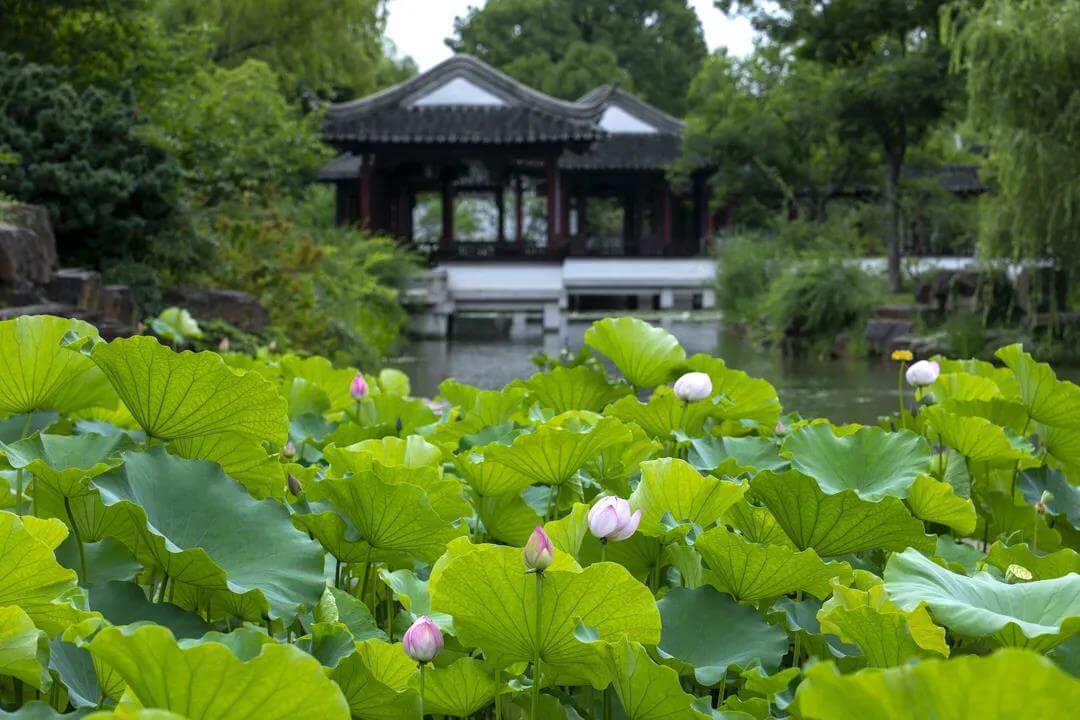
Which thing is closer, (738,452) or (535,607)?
(535,607)

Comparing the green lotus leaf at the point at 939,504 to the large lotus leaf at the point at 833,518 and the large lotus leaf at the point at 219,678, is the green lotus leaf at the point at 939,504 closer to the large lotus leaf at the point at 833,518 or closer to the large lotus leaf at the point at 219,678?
the large lotus leaf at the point at 833,518

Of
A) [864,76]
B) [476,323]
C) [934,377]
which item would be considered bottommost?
[476,323]

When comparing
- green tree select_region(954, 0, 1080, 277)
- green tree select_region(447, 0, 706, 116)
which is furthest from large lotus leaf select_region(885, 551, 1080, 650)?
green tree select_region(447, 0, 706, 116)

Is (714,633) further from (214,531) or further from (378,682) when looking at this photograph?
(214,531)

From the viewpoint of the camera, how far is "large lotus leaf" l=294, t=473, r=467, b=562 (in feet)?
3.14

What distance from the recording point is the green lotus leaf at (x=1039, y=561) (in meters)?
1.02

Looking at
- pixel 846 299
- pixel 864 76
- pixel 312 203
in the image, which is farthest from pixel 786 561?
pixel 312 203

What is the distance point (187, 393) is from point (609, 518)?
377mm

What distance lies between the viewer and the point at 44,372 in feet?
3.60

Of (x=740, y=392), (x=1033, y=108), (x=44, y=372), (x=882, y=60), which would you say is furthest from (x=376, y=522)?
(x=882, y=60)

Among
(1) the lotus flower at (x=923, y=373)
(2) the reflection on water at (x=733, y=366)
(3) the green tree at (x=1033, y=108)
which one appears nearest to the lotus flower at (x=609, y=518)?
(1) the lotus flower at (x=923, y=373)

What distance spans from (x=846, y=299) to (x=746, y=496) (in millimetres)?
11582

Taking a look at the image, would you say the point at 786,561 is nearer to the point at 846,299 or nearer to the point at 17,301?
the point at 17,301

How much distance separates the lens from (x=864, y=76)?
14195 mm
